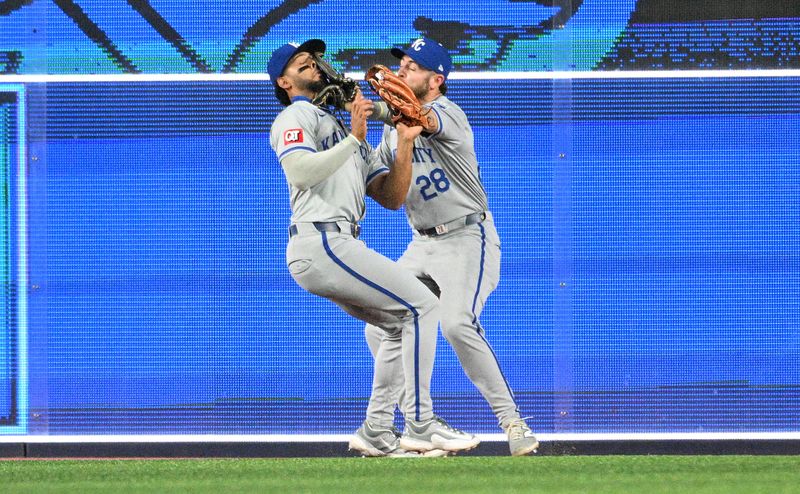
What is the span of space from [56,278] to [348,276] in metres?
2.21

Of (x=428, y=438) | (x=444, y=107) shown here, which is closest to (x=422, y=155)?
(x=444, y=107)

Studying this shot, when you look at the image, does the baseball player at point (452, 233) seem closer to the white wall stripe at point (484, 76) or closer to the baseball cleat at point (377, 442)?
the baseball cleat at point (377, 442)

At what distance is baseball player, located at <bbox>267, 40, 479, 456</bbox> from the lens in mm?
4770

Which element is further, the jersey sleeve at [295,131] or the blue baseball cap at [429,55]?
the blue baseball cap at [429,55]

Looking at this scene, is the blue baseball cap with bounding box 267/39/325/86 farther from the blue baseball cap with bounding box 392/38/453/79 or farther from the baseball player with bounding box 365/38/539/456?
the blue baseball cap with bounding box 392/38/453/79

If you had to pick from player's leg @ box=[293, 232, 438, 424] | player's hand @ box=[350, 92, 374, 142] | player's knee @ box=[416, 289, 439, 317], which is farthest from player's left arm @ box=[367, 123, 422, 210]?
player's knee @ box=[416, 289, 439, 317]

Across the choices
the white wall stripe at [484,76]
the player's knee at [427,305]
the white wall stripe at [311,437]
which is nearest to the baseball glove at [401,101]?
the player's knee at [427,305]

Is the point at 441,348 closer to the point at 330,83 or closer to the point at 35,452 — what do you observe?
the point at 330,83

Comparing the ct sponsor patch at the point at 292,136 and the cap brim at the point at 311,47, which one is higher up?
the cap brim at the point at 311,47

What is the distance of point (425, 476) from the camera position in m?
4.53

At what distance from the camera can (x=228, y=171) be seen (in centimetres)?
632

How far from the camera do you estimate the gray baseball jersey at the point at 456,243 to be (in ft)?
17.3

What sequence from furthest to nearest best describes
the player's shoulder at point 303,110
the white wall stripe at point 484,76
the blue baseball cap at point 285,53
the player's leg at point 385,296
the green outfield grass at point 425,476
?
the white wall stripe at point 484,76 < the blue baseball cap at point 285,53 < the player's shoulder at point 303,110 < the player's leg at point 385,296 < the green outfield grass at point 425,476

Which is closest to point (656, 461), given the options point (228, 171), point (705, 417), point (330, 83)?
point (705, 417)
